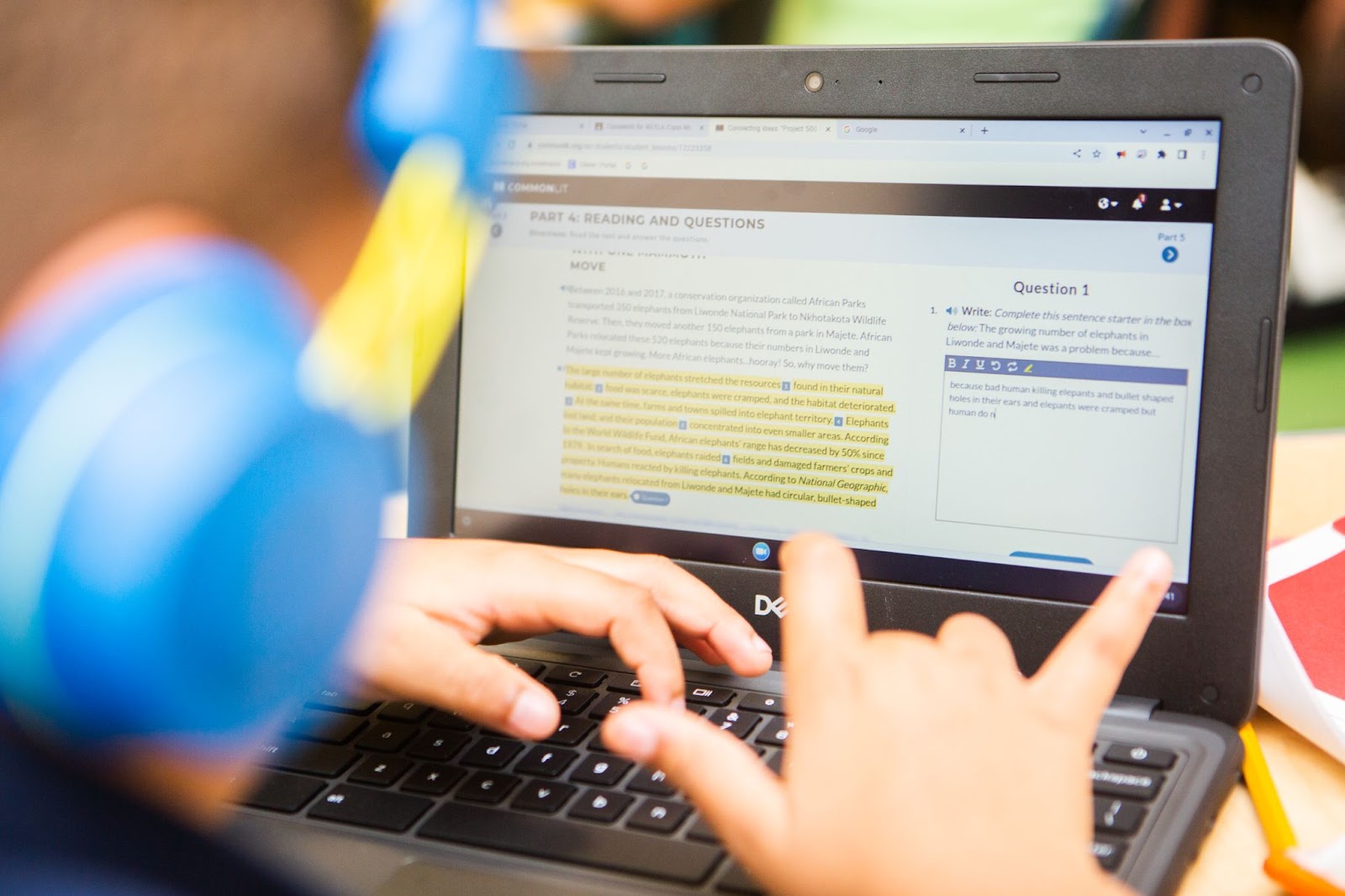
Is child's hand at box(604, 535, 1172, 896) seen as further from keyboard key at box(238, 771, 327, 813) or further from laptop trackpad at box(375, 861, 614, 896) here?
keyboard key at box(238, 771, 327, 813)

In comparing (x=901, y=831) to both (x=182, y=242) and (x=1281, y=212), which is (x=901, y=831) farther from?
(x=1281, y=212)

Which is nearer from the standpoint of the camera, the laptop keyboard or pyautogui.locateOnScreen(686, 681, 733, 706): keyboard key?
the laptop keyboard

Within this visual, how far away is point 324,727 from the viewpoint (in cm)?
62

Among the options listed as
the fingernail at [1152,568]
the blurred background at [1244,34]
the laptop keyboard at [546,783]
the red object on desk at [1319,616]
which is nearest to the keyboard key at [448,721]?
the laptop keyboard at [546,783]

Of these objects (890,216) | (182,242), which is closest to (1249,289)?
(890,216)

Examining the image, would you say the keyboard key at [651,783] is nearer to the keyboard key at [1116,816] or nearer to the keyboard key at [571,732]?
the keyboard key at [571,732]

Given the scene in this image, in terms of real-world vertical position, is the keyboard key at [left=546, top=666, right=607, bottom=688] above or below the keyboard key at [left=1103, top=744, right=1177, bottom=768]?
below

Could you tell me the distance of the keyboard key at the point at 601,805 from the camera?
1.71ft

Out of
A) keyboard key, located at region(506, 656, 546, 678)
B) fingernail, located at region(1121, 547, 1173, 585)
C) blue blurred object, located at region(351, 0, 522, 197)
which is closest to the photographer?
blue blurred object, located at region(351, 0, 522, 197)

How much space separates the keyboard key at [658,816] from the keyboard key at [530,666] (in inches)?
6.1

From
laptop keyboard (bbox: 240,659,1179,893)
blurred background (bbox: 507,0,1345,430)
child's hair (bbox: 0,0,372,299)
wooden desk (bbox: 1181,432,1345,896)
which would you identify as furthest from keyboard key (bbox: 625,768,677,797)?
blurred background (bbox: 507,0,1345,430)

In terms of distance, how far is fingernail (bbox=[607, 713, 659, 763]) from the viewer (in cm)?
42

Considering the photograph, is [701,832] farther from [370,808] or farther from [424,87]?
[424,87]

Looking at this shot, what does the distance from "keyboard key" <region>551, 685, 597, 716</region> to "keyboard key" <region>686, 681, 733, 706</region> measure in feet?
0.18
